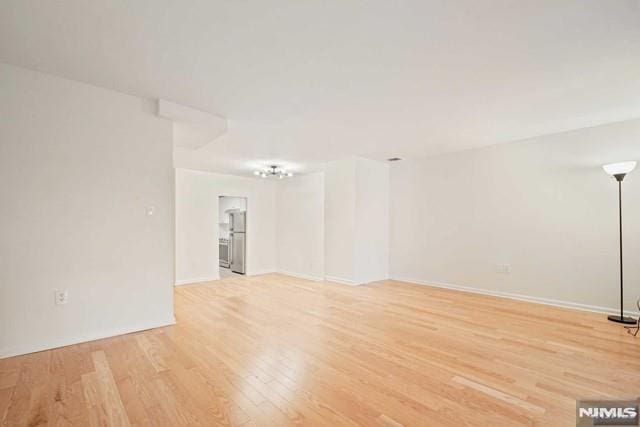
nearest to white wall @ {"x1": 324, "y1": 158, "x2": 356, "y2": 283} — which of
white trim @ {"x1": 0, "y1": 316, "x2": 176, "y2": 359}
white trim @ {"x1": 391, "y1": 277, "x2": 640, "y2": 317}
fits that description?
white trim @ {"x1": 391, "y1": 277, "x2": 640, "y2": 317}

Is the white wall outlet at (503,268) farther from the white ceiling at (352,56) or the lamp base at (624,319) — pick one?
the white ceiling at (352,56)

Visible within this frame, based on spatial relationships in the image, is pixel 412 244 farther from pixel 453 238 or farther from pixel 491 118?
pixel 491 118

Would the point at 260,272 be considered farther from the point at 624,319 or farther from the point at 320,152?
the point at 624,319

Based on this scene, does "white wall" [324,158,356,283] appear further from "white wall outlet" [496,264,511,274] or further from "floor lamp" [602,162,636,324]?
"floor lamp" [602,162,636,324]

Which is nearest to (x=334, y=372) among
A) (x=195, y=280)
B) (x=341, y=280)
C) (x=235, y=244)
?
(x=341, y=280)

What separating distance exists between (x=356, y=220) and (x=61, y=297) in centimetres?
419

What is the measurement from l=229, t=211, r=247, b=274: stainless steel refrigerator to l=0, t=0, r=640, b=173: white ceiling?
3.89 metres

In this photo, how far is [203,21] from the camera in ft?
5.98

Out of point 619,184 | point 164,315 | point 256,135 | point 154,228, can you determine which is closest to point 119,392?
point 164,315

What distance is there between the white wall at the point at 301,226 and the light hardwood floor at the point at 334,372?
2743 mm

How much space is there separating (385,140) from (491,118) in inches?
55.5

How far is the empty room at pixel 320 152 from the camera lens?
176cm

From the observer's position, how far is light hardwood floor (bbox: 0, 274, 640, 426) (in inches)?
65.3

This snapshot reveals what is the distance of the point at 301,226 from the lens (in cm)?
668
